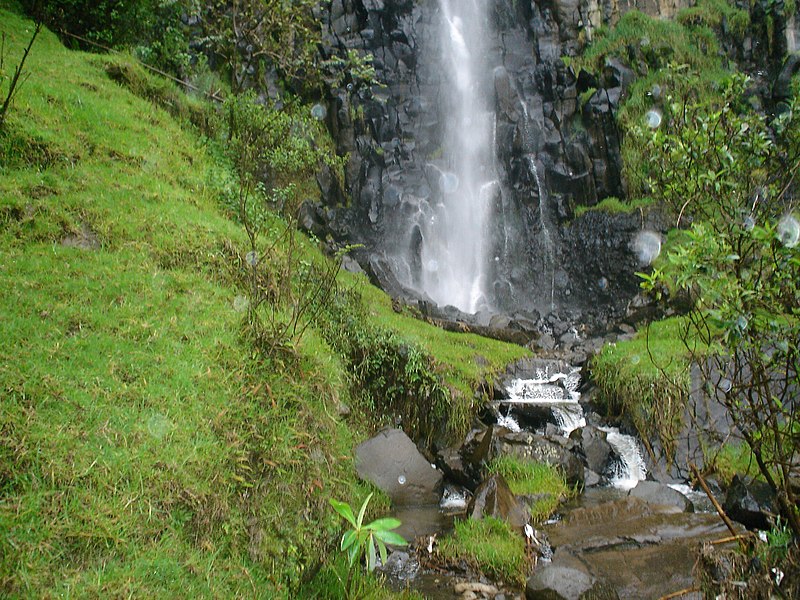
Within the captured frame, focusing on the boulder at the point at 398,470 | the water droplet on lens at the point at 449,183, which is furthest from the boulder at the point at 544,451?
the water droplet on lens at the point at 449,183

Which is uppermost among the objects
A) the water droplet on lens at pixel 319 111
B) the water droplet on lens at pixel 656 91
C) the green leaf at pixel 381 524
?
the water droplet on lens at pixel 656 91

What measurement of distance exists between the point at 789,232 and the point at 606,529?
15.4ft

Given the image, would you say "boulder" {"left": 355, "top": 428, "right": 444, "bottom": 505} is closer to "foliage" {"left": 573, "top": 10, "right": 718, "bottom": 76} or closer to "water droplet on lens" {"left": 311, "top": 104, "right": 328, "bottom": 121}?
"water droplet on lens" {"left": 311, "top": 104, "right": 328, "bottom": 121}

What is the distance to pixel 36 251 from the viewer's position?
5.90 metres

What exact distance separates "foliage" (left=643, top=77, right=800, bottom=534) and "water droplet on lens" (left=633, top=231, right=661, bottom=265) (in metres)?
17.1

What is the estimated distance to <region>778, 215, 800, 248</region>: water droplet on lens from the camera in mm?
2892

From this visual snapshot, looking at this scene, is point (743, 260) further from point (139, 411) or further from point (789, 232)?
point (139, 411)

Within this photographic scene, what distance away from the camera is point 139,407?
4160 mm

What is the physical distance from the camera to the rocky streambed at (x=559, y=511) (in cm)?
518

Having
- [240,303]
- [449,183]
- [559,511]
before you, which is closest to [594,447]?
[559,511]

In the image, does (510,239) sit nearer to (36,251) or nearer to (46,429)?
(36,251)

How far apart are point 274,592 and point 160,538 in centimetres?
87

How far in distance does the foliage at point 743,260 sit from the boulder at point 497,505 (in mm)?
3150

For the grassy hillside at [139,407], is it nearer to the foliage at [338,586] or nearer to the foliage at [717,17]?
the foliage at [338,586]
